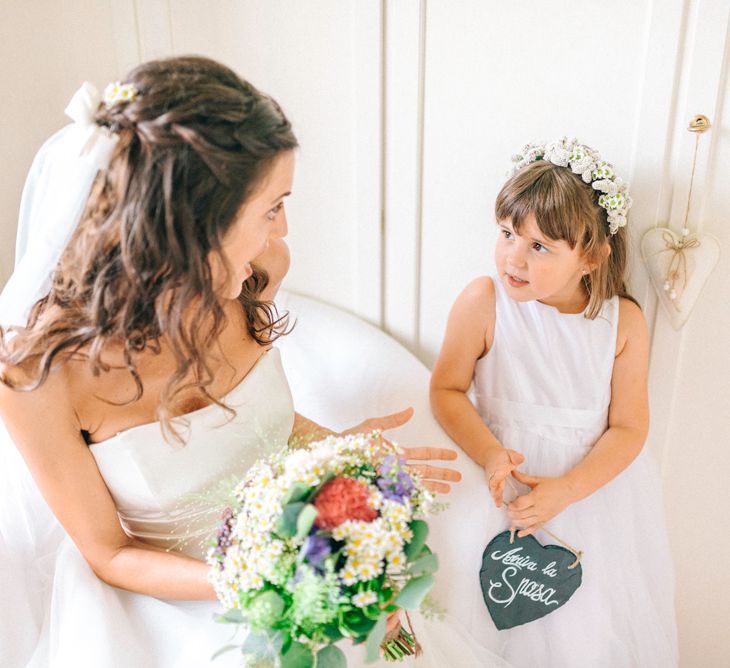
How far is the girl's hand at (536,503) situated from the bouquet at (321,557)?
18.8 inches

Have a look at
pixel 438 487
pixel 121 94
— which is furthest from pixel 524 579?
pixel 121 94

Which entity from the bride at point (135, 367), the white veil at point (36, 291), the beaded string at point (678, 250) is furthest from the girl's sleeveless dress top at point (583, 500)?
the white veil at point (36, 291)

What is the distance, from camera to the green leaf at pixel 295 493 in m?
0.87

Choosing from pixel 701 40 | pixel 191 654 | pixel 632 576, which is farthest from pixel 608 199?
pixel 191 654

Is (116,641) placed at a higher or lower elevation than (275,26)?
lower

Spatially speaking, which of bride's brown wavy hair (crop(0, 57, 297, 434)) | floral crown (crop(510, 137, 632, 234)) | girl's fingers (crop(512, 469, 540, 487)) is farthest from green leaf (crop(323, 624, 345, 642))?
floral crown (crop(510, 137, 632, 234))

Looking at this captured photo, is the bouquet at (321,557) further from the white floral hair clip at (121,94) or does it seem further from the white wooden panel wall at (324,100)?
the white wooden panel wall at (324,100)

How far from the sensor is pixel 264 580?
0.87 meters

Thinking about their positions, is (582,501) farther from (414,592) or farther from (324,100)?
(324,100)

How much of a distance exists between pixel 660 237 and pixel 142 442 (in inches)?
39.3

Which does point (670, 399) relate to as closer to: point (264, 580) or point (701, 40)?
point (701, 40)

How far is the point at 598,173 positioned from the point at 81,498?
1017mm

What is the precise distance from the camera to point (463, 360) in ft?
4.99

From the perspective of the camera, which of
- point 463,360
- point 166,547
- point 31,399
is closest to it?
point 31,399
